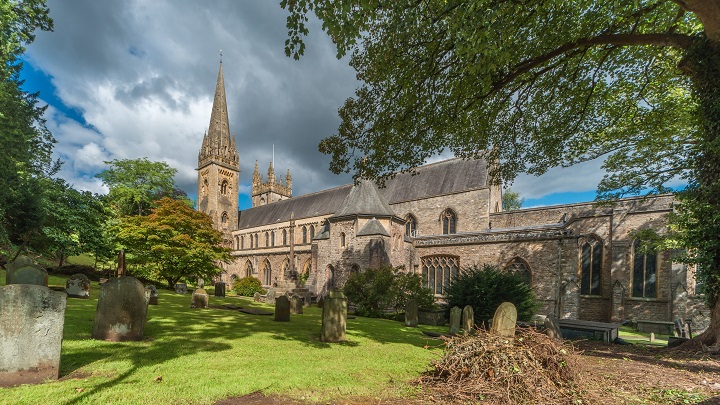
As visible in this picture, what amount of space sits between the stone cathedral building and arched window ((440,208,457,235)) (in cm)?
9

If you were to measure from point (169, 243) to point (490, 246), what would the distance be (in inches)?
777

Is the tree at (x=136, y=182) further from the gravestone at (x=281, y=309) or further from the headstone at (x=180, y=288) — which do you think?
the gravestone at (x=281, y=309)

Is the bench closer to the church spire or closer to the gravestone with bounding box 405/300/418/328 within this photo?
the gravestone with bounding box 405/300/418/328

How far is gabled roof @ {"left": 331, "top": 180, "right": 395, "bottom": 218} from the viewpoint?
22009 millimetres

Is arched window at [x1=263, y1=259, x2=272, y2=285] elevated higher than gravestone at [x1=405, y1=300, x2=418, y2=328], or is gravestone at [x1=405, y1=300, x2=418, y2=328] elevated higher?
gravestone at [x1=405, y1=300, x2=418, y2=328]

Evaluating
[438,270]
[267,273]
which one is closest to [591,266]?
[438,270]

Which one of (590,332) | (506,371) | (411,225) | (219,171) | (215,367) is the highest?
(219,171)

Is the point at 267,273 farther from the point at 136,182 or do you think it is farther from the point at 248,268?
the point at 136,182

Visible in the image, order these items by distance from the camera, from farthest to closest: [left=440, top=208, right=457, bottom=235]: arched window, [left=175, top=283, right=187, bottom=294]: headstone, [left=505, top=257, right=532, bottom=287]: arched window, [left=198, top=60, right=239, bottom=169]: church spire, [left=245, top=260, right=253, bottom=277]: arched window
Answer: [left=198, top=60, right=239, bottom=169]: church spire
[left=245, top=260, right=253, bottom=277]: arched window
[left=440, top=208, right=457, bottom=235]: arched window
[left=175, top=283, right=187, bottom=294]: headstone
[left=505, top=257, right=532, bottom=287]: arched window

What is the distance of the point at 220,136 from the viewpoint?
145 feet

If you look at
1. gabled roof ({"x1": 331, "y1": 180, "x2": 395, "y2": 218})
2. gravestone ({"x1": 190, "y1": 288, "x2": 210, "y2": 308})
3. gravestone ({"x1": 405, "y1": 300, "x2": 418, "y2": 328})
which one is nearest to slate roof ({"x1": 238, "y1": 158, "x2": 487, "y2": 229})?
gabled roof ({"x1": 331, "y1": 180, "x2": 395, "y2": 218})

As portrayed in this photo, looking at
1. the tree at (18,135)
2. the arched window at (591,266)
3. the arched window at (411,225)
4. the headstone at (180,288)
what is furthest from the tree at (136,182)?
the arched window at (591,266)

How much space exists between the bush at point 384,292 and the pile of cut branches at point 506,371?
9870 millimetres

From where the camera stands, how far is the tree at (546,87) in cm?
577
